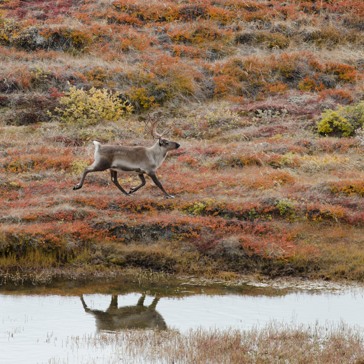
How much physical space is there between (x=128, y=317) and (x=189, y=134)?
38.7 feet

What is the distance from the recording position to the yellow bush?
60.9 feet

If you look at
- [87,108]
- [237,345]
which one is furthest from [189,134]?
[237,345]

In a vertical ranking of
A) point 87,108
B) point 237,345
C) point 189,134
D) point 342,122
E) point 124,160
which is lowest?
point 237,345

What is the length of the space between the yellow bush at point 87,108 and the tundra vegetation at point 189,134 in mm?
91

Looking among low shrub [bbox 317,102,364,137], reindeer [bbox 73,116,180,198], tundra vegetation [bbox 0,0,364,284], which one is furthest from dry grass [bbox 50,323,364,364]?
low shrub [bbox 317,102,364,137]

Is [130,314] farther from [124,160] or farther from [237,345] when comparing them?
[124,160]

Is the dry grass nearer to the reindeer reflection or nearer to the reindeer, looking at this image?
the reindeer reflection

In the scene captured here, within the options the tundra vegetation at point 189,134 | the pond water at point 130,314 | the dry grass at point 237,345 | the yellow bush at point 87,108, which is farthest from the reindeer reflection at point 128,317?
the yellow bush at point 87,108

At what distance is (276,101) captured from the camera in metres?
20.6

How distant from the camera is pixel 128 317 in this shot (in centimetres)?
757

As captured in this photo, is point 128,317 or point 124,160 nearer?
point 128,317

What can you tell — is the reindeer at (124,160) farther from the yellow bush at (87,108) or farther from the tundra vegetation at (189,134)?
the yellow bush at (87,108)

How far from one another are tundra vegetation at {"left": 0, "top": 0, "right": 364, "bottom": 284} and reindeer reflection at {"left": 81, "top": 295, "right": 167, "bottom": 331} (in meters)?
1.90

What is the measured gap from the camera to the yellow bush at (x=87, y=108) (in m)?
18.6
